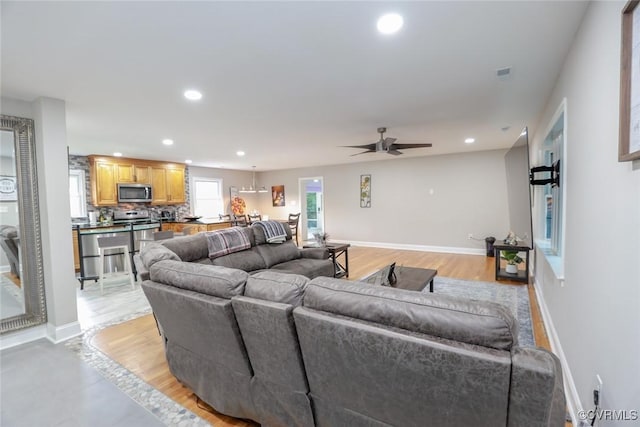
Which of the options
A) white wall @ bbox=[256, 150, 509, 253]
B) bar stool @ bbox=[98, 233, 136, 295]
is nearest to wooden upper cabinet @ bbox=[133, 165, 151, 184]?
bar stool @ bbox=[98, 233, 136, 295]

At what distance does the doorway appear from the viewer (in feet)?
29.0

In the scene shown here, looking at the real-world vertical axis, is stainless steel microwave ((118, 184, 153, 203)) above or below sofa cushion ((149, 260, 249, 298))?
above

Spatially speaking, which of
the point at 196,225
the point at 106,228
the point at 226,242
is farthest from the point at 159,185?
the point at 226,242

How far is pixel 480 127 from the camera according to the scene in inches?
168

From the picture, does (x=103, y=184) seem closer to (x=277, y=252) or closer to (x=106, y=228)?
(x=106, y=228)

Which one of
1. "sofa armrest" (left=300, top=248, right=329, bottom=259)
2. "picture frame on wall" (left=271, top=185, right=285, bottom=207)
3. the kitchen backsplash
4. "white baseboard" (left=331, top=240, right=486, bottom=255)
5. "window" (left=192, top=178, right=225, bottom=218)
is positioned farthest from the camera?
"picture frame on wall" (left=271, top=185, right=285, bottom=207)

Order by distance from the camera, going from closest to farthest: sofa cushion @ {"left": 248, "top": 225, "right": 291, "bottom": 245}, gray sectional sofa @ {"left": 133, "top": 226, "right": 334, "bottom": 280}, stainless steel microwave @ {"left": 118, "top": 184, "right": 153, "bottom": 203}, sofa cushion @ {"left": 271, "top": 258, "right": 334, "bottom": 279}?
gray sectional sofa @ {"left": 133, "top": 226, "right": 334, "bottom": 280} → sofa cushion @ {"left": 271, "top": 258, "right": 334, "bottom": 279} → sofa cushion @ {"left": 248, "top": 225, "right": 291, "bottom": 245} → stainless steel microwave @ {"left": 118, "top": 184, "right": 153, "bottom": 203}

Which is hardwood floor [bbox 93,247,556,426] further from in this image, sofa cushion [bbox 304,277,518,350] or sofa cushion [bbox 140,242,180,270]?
sofa cushion [bbox 304,277,518,350]

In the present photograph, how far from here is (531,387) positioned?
0.87 m

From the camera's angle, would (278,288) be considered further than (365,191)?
No

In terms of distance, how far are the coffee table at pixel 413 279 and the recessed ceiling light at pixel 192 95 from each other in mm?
2666

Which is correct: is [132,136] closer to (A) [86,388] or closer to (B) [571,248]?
(A) [86,388]

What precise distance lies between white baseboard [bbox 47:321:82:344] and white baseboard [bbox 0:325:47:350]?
0.23 ft

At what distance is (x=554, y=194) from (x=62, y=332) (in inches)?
204
